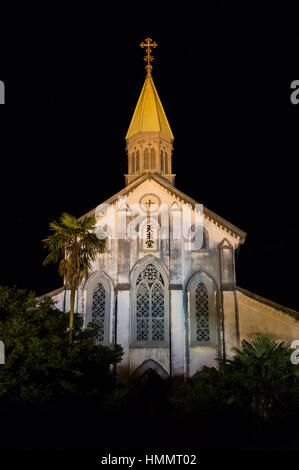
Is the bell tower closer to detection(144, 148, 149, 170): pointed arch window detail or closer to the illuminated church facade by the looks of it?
detection(144, 148, 149, 170): pointed arch window detail

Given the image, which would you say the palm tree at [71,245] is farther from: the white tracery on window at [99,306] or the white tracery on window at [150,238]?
the white tracery on window at [150,238]

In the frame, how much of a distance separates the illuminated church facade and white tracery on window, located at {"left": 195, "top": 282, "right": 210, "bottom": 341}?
0.19 feet

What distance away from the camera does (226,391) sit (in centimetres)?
2270

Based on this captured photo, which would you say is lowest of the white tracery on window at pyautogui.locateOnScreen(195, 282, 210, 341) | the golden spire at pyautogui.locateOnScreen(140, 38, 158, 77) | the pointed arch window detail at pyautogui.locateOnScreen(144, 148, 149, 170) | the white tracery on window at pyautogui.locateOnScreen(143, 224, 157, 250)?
the white tracery on window at pyautogui.locateOnScreen(195, 282, 210, 341)

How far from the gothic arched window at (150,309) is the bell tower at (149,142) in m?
9.55

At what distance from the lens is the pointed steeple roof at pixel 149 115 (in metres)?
43.0

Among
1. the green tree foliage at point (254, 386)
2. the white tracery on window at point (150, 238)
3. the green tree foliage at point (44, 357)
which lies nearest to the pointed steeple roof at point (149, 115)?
the white tracery on window at point (150, 238)

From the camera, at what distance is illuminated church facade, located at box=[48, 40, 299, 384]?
105 ft

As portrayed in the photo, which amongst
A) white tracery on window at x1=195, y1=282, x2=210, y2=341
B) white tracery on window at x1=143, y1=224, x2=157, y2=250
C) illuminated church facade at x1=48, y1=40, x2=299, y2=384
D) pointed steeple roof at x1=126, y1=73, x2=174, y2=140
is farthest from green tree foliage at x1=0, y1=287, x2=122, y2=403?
pointed steeple roof at x1=126, y1=73, x2=174, y2=140

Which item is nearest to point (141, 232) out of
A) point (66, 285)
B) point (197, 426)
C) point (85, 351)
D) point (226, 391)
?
point (66, 285)

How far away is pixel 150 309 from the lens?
109 feet
